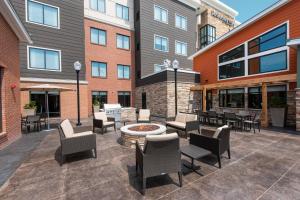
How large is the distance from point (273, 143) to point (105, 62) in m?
15.2

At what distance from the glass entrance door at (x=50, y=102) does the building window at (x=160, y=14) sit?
13625mm

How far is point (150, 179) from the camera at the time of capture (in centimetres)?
344

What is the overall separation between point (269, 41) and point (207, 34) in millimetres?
13356

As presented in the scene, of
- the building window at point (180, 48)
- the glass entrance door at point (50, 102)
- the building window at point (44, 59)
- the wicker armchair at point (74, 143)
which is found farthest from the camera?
the building window at point (180, 48)

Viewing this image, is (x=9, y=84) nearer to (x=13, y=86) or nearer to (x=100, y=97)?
(x=13, y=86)

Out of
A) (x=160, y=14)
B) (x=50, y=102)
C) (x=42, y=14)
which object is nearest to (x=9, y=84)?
(x=50, y=102)

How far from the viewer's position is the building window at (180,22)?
19.4 m

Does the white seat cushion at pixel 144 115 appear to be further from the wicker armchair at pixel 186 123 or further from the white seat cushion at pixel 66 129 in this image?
the white seat cushion at pixel 66 129

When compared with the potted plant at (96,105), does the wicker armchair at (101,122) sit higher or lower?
lower

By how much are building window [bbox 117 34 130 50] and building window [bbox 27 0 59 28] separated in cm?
616

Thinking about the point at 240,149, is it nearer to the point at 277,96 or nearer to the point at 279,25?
the point at 277,96

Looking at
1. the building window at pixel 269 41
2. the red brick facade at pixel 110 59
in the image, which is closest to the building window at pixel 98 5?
the red brick facade at pixel 110 59

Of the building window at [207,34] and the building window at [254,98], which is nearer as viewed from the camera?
the building window at [254,98]

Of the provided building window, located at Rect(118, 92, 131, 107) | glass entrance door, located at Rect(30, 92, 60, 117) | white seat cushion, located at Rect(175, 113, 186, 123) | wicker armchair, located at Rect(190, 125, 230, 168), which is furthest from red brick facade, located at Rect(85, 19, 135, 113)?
wicker armchair, located at Rect(190, 125, 230, 168)
